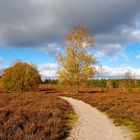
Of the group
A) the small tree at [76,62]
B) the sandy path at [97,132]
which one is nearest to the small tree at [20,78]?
the small tree at [76,62]

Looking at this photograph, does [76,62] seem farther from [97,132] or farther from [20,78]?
[97,132]

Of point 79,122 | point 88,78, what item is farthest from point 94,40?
point 79,122

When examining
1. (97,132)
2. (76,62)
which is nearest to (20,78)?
(76,62)

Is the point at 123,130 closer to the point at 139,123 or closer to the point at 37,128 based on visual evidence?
the point at 139,123

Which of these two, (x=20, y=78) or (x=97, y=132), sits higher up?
(x=20, y=78)

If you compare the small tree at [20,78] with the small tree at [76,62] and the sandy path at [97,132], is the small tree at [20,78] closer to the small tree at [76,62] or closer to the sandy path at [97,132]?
the small tree at [76,62]

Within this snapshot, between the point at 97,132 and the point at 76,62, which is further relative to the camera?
the point at 76,62

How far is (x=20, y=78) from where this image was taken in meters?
57.1

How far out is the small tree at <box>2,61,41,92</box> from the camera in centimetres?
5700

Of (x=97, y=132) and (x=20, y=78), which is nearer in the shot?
(x=97, y=132)

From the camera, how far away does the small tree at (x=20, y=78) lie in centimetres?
5700

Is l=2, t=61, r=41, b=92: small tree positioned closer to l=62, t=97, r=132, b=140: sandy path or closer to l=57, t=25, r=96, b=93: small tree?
l=57, t=25, r=96, b=93: small tree

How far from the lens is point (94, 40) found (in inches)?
1934

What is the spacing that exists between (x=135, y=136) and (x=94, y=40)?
36981 millimetres
